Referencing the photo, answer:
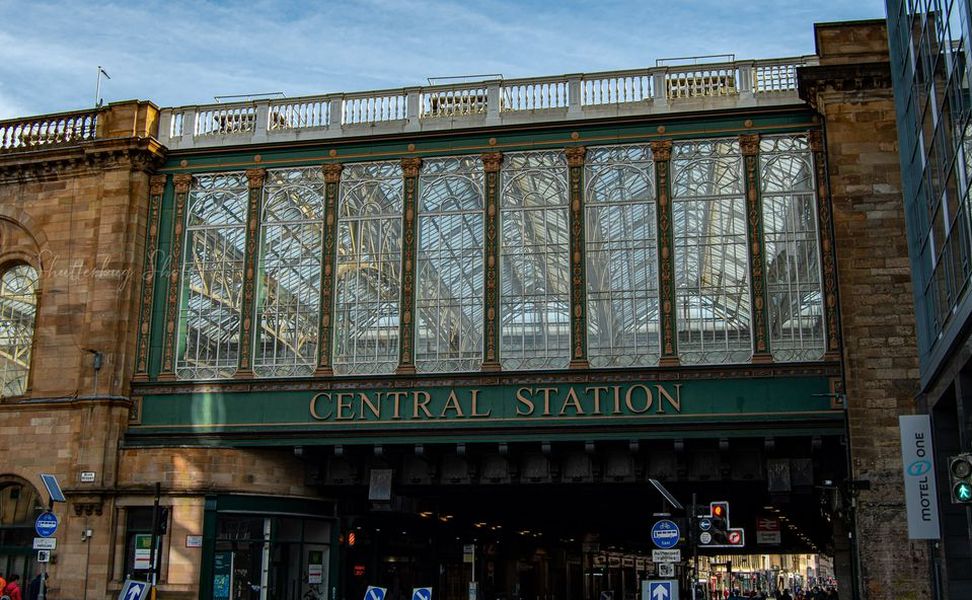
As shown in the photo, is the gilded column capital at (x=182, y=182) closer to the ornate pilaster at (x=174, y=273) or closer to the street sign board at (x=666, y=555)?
the ornate pilaster at (x=174, y=273)

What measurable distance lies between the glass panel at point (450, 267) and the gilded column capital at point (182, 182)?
7212 mm

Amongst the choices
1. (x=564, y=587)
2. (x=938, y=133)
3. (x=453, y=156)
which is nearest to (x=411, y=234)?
(x=453, y=156)

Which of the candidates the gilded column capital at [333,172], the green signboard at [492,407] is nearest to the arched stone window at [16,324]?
the green signboard at [492,407]

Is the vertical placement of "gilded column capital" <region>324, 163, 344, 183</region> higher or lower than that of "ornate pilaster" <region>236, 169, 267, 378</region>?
higher

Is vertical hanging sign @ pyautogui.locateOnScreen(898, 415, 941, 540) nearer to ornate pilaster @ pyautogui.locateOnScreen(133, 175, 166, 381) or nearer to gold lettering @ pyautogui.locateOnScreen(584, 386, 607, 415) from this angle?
gold lettering @ pyautogui.locateOnScreen(584, 386, 607, 415)

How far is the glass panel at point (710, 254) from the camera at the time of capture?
1140 inches

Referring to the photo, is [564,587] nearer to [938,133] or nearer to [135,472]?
[135,472]

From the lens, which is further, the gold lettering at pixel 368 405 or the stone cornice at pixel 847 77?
the gold lettering at pixel 368 405

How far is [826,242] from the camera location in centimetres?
2895

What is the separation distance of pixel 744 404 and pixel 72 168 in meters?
21.2

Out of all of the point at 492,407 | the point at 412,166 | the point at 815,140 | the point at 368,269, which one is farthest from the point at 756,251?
the point at 368,269

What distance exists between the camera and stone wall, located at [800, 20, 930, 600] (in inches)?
1029

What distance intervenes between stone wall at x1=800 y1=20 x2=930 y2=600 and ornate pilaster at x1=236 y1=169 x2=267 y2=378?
51.5ft

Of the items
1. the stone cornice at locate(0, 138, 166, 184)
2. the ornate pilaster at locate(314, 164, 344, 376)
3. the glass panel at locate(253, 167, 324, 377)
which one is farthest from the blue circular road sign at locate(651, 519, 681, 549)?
the stone cornice at locate(0, 138, 166, 184)
